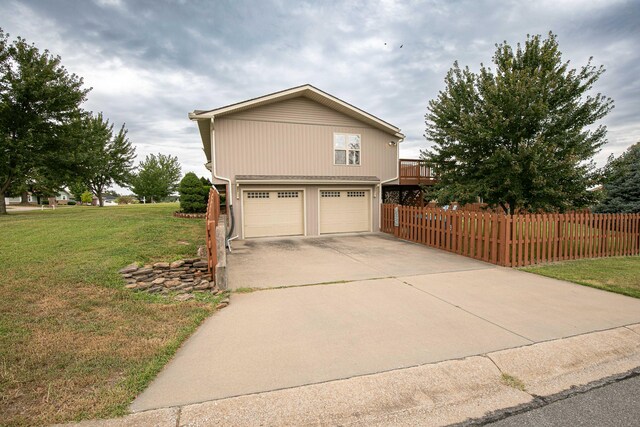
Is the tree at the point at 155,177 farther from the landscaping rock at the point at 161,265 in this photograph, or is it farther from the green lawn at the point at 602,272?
the green lawn at the point at 602,272

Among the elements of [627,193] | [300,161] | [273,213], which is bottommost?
[273,213]

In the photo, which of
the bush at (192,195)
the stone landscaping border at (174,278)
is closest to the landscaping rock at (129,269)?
the stone landscaping border at (174,278)

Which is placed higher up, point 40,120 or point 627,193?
point 40,120

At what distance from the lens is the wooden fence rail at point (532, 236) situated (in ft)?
26.8

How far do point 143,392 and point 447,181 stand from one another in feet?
40.2

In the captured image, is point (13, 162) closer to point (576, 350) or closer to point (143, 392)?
point (143, 392)

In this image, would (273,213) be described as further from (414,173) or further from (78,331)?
(78,331)

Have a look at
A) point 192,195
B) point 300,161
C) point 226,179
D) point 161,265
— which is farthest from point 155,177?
point 161,265

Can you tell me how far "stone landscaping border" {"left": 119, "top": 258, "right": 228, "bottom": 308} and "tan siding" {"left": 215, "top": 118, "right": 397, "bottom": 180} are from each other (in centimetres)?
599

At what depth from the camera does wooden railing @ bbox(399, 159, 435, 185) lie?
15828mm

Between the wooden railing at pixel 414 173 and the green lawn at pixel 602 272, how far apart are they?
8138 millimetres

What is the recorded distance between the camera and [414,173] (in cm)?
1602

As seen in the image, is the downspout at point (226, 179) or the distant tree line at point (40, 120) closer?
the downspout at point (226, 179)

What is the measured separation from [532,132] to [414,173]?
5.98 metres
